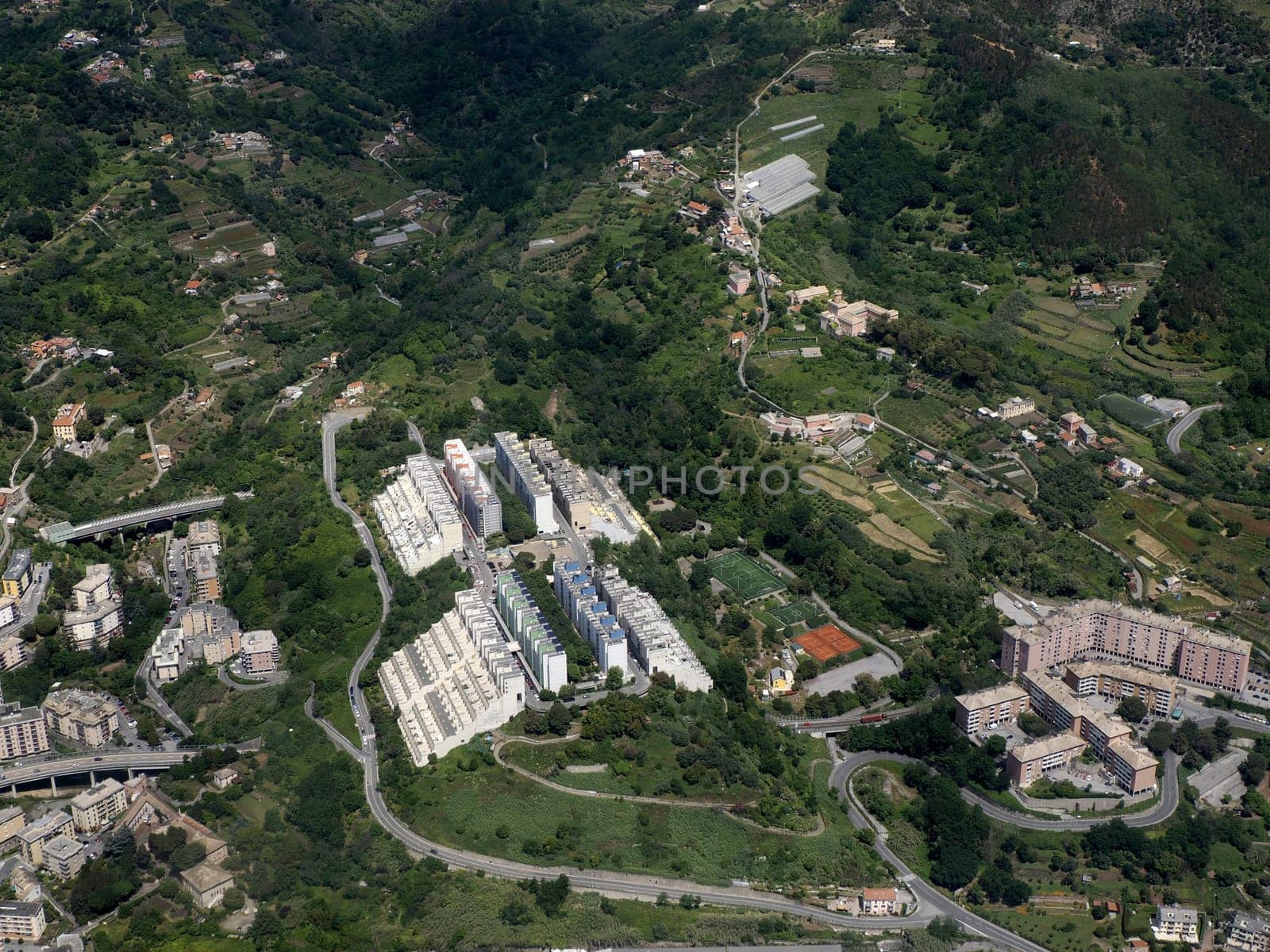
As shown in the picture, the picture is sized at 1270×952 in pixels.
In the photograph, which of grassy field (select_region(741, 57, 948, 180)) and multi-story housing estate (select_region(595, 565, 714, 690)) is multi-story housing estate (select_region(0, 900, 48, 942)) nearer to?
multi-story housing estate (select_region(595, 565, 714, 690))

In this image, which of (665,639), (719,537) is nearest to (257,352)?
(719,537)

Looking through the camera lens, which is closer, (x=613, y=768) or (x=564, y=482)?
(x=613, y=768)

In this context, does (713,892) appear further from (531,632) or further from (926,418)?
(926,418)

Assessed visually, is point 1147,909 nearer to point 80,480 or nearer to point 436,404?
point 436,404

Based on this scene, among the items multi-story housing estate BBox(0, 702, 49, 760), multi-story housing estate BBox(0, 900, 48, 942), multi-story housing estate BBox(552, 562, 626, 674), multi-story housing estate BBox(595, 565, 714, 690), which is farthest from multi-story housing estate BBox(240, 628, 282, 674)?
multi-story housing estate BBox(0, 900, 48, 942)

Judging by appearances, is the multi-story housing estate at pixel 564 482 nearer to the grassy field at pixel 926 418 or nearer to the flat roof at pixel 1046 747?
the grassy field at pixel 926 418

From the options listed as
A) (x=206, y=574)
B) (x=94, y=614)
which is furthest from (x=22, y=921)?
(x=206, y=574)
